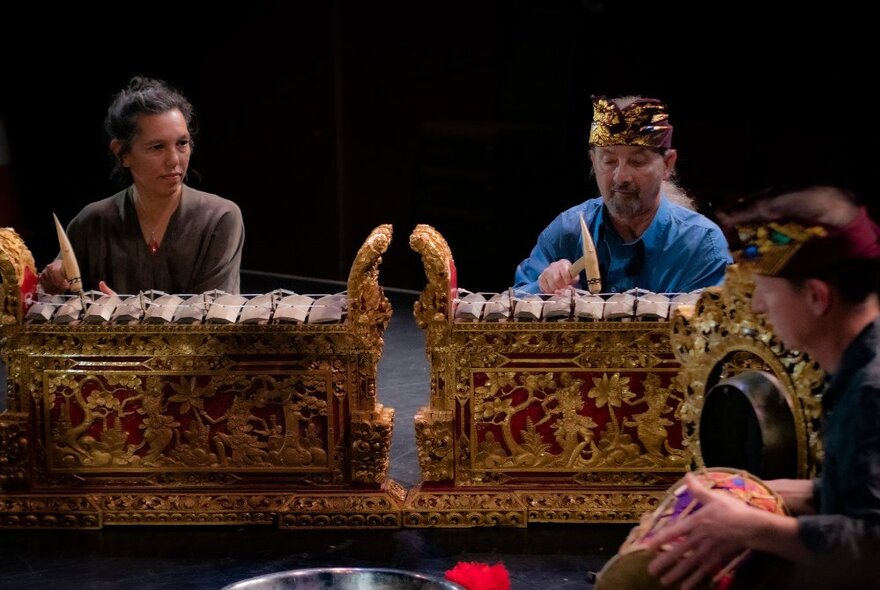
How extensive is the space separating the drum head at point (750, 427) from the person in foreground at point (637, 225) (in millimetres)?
1501

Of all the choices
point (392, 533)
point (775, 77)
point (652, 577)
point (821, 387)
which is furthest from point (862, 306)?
point (775, 77)

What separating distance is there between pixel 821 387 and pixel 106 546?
233 cm

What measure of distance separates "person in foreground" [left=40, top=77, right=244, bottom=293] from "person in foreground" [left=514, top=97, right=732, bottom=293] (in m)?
1.14

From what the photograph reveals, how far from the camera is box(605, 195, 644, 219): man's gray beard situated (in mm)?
4797

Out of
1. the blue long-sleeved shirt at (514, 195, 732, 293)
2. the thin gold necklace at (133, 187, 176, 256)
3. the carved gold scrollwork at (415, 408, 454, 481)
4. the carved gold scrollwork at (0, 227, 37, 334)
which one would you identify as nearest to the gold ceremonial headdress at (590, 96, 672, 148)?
the blue long-sleeved shirt at (514, 195, 732, 293)

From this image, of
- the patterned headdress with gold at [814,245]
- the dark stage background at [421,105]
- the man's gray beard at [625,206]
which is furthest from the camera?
the dark stage background at [421,105]

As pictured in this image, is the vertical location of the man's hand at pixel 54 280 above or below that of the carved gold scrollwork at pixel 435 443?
above

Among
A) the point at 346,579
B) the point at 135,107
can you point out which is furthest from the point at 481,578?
the point at 135,107

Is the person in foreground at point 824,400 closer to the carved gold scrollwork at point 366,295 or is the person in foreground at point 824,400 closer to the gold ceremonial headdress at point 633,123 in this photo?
the carved gold scrollwork at point 366,295

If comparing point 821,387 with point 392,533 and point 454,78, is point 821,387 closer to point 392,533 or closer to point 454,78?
point 392,533

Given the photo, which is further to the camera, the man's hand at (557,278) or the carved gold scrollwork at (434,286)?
the man's hand at (557,278)

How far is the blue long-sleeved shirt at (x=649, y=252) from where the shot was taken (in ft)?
15.7

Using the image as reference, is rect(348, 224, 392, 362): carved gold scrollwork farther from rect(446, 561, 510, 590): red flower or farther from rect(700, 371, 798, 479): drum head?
rect(700, 371, 798, 479): drum head

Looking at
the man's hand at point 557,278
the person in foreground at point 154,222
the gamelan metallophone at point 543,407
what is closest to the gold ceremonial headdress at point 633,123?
the man's hand at point 557,278
